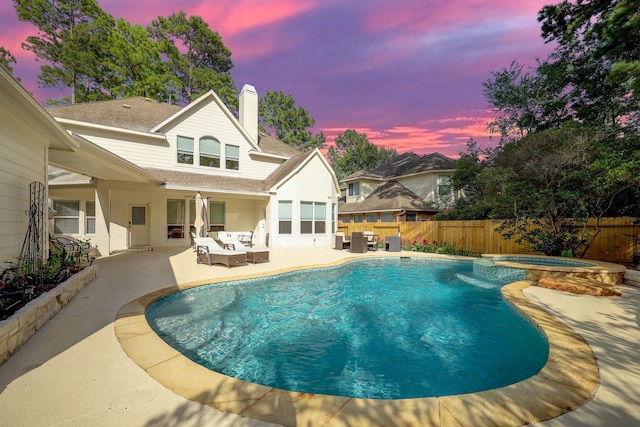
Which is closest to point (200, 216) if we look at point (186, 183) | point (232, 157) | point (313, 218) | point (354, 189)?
point (186, 183)

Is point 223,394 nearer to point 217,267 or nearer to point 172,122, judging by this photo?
point 217,267

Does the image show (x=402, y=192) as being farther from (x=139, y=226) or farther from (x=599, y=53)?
(x=139, y=226)

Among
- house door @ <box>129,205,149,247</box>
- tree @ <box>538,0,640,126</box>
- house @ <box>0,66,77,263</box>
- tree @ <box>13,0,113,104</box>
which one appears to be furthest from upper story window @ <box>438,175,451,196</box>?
tree @ <box>13,0,113,104</box>

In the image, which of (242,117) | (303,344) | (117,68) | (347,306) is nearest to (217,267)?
(347,306)

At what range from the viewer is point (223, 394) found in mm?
2365

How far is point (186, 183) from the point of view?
13414 mm

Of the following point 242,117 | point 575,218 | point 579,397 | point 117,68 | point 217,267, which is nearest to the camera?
point 579,397

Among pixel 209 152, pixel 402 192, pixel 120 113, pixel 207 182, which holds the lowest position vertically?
pixel 207 182

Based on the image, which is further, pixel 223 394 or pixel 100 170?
pixel 100 170

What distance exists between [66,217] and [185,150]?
6.34 m

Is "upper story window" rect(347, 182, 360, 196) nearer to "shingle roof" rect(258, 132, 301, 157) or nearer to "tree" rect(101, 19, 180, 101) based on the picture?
"shingle roof" rect(258, 132, 301, 157)

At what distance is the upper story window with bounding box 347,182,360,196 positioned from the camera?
27.2 m

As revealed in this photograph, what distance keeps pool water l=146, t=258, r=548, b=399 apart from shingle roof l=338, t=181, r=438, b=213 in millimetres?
14727

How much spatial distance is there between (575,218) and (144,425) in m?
13.6
